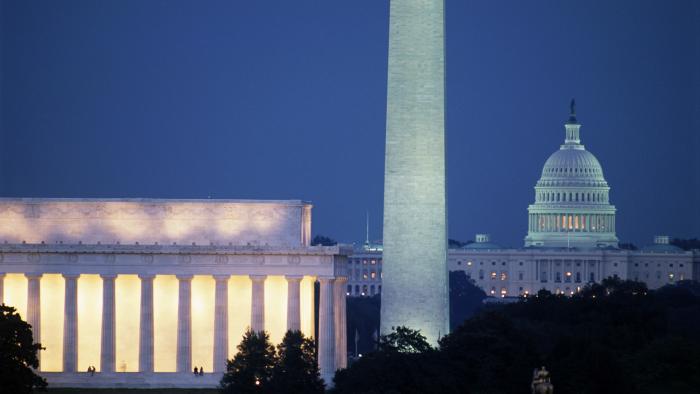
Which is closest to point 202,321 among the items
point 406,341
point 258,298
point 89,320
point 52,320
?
point 258,298

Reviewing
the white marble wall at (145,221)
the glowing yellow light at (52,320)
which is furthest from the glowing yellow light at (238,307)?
the glowing yellow light at (52,320)

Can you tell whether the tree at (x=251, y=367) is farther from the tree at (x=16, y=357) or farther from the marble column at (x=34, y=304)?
the marble column at (x=34, y=304)

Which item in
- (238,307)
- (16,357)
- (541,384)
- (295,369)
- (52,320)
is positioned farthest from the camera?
(238,307)

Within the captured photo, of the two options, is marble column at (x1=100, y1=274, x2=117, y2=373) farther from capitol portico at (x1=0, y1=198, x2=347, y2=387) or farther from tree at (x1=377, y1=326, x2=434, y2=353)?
tree at (x1=377, y1=326, x2=434, y2=353)

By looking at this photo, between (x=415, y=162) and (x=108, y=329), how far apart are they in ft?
75.1

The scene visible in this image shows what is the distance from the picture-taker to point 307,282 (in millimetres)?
167500

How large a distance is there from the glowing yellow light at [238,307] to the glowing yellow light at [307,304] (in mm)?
3496

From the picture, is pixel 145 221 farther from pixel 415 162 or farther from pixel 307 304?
pixel 415 162

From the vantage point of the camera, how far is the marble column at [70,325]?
546ft

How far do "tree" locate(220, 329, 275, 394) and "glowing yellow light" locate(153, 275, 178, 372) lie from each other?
1894cm

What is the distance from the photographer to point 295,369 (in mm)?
146375

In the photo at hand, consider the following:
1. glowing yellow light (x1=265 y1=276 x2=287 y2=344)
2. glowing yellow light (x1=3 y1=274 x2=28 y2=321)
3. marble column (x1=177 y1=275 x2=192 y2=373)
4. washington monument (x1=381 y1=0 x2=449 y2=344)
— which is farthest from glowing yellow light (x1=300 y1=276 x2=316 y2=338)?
glowing yellow light (x1=3 y1=274 x2=28 y2=321)

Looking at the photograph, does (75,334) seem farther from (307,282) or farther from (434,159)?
(434,159)

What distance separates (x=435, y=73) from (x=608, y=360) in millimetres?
22755
